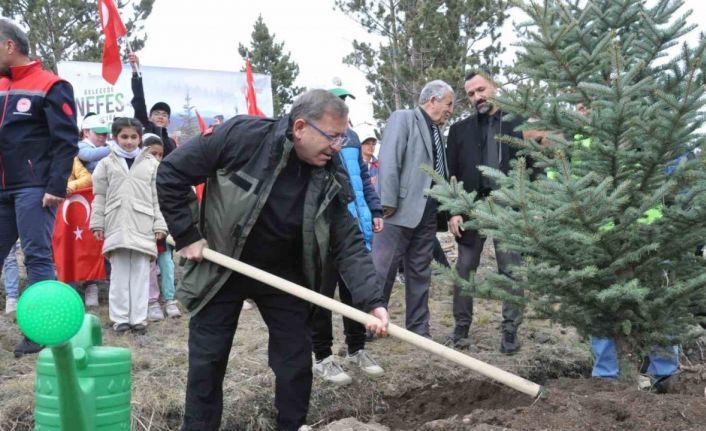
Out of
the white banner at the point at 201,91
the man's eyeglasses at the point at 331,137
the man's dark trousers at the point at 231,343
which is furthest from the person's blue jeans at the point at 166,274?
the white banner at the point at 201,91

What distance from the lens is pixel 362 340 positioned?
16.9 ft

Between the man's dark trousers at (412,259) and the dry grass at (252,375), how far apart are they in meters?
0.29

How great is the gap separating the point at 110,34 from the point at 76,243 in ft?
7.11

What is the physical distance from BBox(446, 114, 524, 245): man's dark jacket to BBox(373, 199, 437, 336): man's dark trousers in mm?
311

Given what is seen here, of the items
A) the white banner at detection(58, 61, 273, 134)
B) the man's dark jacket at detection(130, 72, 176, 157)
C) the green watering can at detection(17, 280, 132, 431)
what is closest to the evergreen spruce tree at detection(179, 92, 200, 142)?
the white banner at detection(58, 61, 273, 134)

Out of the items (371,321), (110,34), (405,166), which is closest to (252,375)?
(371,321)

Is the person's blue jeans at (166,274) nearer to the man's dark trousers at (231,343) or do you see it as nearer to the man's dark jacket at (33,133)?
the man's dark jacket at (33,133)

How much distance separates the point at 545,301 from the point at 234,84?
40.9 feet

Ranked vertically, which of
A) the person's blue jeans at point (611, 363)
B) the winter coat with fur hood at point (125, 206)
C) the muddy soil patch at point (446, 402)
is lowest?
the muddy soil patch at point (446, 402)

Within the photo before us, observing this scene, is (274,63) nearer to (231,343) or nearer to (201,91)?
(201,91)

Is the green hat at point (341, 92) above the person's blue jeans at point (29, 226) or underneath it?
above

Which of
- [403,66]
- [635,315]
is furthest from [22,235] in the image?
[403,66]

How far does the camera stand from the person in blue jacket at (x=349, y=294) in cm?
480

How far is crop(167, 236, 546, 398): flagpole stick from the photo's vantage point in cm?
340
